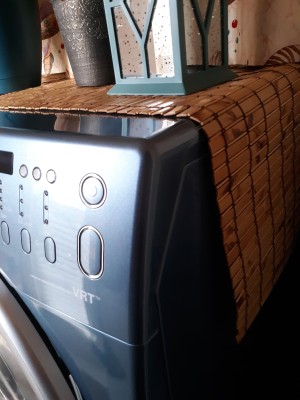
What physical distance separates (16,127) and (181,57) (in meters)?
0.26

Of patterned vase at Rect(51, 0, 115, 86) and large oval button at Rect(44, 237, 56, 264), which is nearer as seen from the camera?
large oval button at Rect(44, 237, 56, 264)

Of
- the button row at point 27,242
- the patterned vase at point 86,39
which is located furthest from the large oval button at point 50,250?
the patterned vase at point 86,39

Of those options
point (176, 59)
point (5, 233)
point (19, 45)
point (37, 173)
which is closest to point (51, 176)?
point (37, 173)

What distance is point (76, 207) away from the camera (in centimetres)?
41

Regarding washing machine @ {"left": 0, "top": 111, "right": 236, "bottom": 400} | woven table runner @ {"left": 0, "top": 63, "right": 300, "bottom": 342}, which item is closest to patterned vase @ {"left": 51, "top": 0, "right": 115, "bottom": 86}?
woven table runner @ {"left": 0, "top": 63, "right": 300, "bottom": 342}

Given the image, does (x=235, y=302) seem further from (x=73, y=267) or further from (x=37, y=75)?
(x=37, y=75)

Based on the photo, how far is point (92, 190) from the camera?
39cm

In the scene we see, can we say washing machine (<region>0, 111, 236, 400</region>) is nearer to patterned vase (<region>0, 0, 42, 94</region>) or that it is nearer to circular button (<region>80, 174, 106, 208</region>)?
circular button (<region>80, 174, 106, 208</region>)

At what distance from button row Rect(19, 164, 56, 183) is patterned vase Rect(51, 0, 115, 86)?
41 centimetres

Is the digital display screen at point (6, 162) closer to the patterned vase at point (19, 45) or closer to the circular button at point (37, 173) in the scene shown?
the circular button at point (37, 173)

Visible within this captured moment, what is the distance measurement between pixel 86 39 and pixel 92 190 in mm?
500

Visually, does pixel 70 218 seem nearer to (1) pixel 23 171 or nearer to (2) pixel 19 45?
(1) pixel 23 171

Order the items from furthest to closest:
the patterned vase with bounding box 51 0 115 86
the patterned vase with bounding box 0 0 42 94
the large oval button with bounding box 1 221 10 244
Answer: the patterned vase with bounding box 0 0 42 94, the patterned vase with bounding box 51 0 115 86, the large oval button with bounding box 1 221 10 244

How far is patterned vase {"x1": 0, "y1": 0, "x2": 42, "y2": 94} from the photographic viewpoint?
854mm
